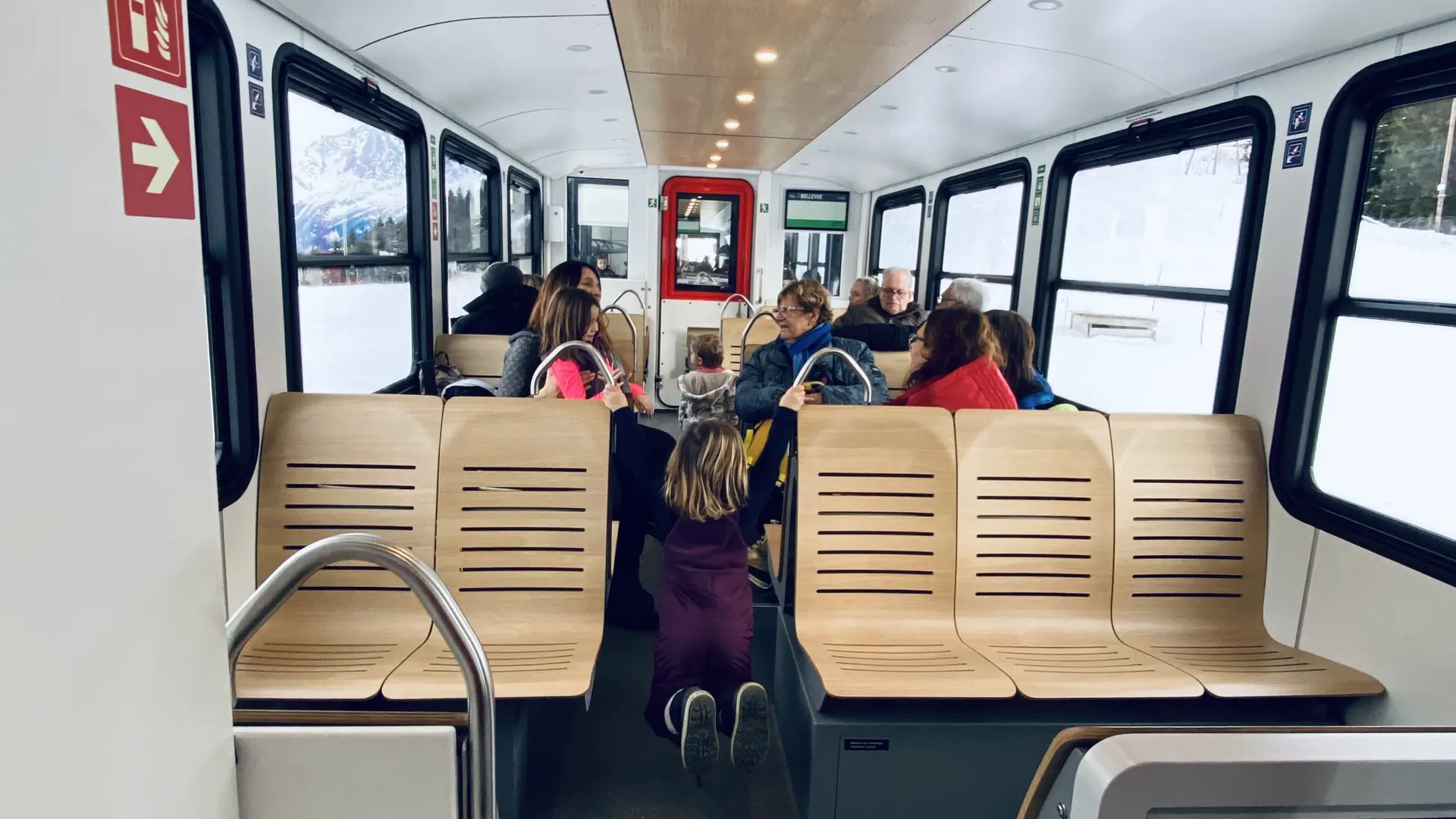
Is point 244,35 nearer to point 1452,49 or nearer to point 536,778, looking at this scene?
point 536,778

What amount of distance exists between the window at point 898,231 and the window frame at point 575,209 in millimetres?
2743

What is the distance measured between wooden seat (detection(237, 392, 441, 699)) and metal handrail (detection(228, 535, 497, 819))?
163 centimetres

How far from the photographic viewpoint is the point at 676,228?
9.16m

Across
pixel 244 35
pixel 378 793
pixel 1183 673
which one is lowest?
pixel 1183 673

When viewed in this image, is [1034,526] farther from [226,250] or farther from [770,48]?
[226,250]

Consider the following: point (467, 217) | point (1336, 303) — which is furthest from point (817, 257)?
point (1336, 303)

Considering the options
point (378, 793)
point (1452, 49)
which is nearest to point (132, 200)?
point (378, 793)

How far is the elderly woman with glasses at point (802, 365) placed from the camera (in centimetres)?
377

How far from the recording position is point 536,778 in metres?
2.62

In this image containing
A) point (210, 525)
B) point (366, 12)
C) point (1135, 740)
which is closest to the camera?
point (1135, 740)

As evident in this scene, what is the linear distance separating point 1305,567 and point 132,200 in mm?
3373

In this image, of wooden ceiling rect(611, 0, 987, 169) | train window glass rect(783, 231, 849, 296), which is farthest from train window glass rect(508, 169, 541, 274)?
train window glass rect(783, 231, 849, 296)

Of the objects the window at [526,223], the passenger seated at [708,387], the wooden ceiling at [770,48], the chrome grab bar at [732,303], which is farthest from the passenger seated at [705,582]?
the window at [526,223]

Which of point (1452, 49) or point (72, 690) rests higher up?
point (1452, 49)
